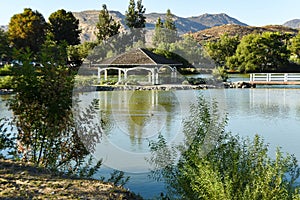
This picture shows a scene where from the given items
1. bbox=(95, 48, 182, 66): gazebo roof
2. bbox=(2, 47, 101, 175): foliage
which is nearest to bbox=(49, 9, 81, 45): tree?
bbox=(95, 48, 182, 66): gazebo roof

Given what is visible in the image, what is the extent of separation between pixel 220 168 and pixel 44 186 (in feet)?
4.64

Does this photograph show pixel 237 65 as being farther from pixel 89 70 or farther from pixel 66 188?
pixel 66 188

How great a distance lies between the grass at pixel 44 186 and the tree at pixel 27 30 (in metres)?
30.3

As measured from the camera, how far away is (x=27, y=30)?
33.7 m

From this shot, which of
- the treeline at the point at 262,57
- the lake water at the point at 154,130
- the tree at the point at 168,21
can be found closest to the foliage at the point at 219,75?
the lake water at the point at 154,130

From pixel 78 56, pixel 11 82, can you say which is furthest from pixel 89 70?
pixel 11 82

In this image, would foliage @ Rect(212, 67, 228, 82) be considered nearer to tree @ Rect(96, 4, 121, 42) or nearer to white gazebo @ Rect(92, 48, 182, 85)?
white gazebo @ Rect(92, 48, 182, 85)

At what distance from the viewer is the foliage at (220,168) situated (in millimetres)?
2941

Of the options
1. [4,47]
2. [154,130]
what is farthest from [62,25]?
[154,130]

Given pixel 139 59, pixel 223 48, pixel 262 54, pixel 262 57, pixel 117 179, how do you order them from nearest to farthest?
1. pixel 117 179
2. pixel 139 59
3. pixel 262 54
4. pixel 262 57
5. pixel 223 48

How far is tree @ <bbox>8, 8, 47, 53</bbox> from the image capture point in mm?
33469

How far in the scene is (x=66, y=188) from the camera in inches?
135

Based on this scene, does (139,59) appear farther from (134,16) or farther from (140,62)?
(134,16)

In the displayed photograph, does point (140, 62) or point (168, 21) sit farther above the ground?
point (168, 21)
